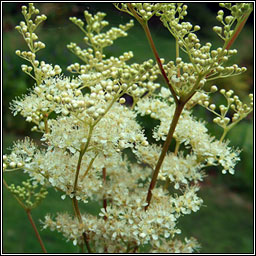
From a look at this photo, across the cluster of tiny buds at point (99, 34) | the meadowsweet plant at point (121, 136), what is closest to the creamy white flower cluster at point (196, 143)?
the meadowsweet plant at point (121, 136)

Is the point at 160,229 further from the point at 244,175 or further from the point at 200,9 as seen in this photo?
the point at 200,9

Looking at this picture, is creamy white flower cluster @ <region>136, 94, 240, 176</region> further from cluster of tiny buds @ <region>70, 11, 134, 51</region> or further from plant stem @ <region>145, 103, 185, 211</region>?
cluster of tiny buds @ <region>70, 11, 134, 51</region>

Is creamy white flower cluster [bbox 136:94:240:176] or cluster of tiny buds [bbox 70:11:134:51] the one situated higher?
cluster of tiny buds [bbox 70:11:134:51]

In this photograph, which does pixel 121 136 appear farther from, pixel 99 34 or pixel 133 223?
pixel 99 34

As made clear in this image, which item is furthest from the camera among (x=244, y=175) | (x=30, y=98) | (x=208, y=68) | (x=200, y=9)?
(x=200, y=9)

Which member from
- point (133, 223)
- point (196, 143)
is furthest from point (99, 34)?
point (133, 223)

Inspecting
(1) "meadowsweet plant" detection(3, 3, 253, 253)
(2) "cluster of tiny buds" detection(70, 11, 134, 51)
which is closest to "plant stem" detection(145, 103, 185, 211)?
(1) "meadowsweet plant" detection(3, 3, 253, 253)

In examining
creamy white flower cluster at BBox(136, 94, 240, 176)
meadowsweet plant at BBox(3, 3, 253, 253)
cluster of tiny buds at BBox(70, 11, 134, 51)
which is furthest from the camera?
cluster of tiny buds at BBox(70, 11, 134, 51)

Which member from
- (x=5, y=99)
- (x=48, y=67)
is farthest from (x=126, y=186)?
(x=5, y=99)

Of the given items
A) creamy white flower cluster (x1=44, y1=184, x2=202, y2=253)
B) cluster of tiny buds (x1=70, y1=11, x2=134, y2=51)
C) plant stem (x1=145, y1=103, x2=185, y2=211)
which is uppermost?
cluster of tiny buds (x1=70, y1=11, x2=134, y2=51)
